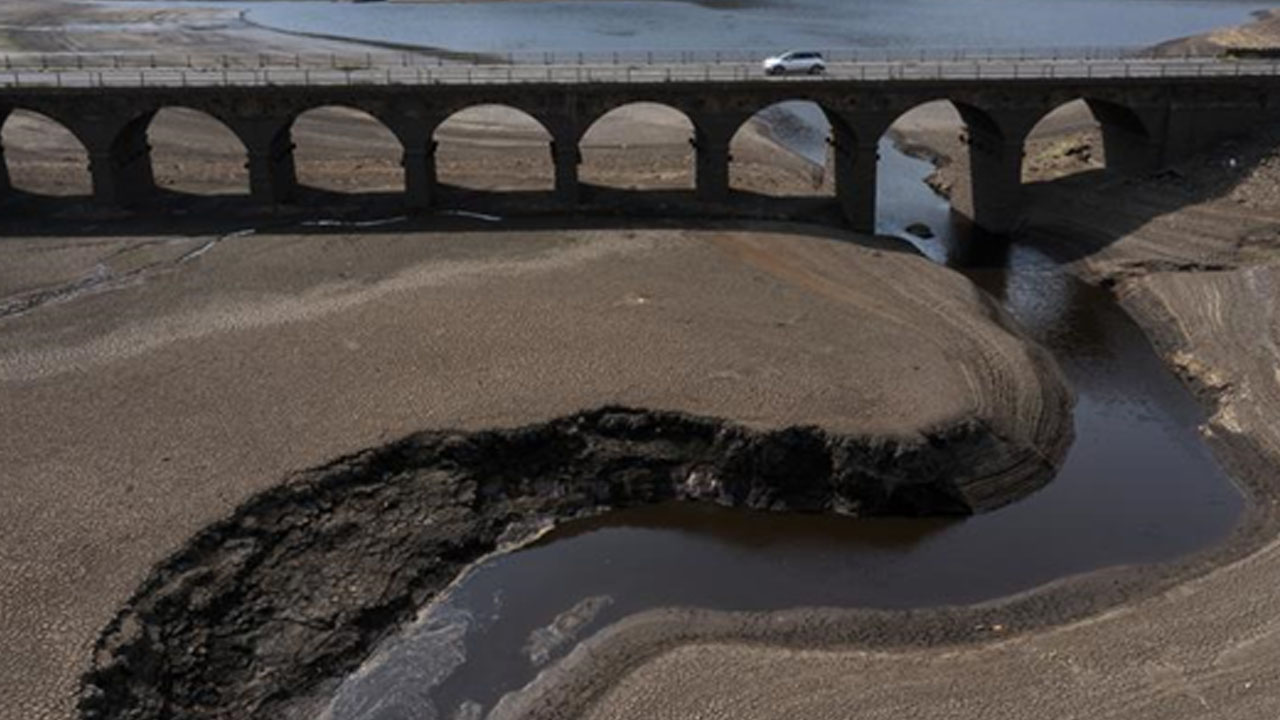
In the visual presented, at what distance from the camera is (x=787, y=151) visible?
7675 centimetres

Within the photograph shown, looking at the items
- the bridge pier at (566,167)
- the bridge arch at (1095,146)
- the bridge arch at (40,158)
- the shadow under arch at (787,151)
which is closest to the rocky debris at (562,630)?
the bridge pier at (566,167)

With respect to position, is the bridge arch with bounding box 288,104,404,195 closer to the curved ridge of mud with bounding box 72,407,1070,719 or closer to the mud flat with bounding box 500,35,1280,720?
the curved ridge of mud with bounding box 72,407,1070,719

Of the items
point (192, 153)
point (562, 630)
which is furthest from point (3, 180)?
point (562, 630)

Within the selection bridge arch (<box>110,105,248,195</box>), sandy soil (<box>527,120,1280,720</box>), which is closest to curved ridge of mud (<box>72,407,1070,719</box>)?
sandy soil (<box>527,120,1280,720</box>)

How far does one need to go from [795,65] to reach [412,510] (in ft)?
115

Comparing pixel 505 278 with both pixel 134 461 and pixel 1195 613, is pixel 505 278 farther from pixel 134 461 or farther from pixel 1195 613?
pixel 1195 613

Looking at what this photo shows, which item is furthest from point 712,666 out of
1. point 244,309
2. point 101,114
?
point 101,114

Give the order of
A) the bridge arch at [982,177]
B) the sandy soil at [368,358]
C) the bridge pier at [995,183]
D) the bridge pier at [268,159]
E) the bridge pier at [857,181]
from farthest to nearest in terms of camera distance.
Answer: the bridge pier at [995,183]
the bridge arch at [982,177]
the bridge pier at [857,181]
the bridge pier at [268,159]
the sandy soil at [368,358]

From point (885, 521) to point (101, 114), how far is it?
4224 centimetres

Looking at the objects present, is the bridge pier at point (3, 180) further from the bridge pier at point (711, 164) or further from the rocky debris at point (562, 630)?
the rocky debris at point (562, 630)

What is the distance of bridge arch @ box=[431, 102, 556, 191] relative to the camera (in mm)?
65312

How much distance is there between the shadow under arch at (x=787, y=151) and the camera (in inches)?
2554

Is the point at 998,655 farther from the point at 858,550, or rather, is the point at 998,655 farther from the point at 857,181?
the point at 857,181

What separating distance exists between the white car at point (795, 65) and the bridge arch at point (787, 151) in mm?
1727
